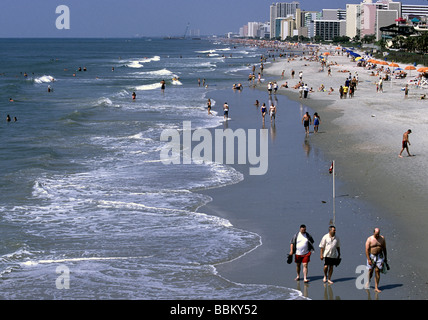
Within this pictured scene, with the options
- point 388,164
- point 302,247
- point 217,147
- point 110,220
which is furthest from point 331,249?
point 217,147

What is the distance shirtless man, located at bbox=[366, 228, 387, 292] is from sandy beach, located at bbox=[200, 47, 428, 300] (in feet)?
1.43

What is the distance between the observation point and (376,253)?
998 centimetres

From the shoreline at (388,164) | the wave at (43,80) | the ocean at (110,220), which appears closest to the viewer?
the ocean at (110,220)

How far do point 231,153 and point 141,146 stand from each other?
4294 millimetres

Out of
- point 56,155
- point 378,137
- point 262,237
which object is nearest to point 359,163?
point 378,137

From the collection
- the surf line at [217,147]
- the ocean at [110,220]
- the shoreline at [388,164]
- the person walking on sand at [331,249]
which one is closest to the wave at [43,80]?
the ocean at [110,220]

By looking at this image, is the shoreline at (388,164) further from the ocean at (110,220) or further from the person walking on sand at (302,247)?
the ocean at (110,220)

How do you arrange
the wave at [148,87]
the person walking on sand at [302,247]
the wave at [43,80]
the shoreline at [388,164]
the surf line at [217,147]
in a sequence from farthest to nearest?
the wave at [43,80] → the wave at [148,87] → the surf line at [217,147] → the shoreline at [388,164] → the person walking on sand at [302,247]

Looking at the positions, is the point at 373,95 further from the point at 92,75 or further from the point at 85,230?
the point at 92,75

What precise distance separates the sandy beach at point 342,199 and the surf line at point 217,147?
0.53m

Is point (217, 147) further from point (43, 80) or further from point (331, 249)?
→ point (43, 80)

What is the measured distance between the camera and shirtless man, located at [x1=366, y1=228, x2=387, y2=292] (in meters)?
9.95

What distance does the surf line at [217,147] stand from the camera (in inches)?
860

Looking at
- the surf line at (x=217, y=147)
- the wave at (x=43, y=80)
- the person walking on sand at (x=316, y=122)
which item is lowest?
the surf line at (x=217, y=147)
